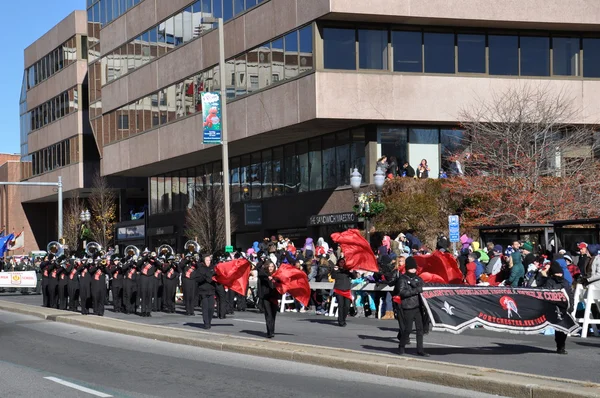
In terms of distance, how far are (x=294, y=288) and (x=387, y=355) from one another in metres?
4.99

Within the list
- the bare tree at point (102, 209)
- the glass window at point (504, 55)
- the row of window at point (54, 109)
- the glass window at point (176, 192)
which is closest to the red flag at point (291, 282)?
the glass window at point (504, 55)

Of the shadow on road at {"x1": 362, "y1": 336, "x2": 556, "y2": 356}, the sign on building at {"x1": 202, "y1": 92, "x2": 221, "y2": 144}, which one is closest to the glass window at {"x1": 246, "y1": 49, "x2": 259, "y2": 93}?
the sign on building at {"x1": 202, "y1": 92, "x2": 221, "y2": 144}

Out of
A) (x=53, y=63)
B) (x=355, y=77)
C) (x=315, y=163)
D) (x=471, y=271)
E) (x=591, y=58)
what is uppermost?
(x=53, y=63)

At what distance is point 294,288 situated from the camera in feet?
65.0

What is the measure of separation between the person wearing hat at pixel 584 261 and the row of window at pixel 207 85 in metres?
Answer: 16.4

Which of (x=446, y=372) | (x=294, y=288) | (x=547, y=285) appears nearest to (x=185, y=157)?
(x=294, y=288)

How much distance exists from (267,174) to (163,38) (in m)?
10.4

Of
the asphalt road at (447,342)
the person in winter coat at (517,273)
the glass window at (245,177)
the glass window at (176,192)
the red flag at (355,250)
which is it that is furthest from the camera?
the glass window at (176,192)

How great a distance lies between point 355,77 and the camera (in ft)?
116

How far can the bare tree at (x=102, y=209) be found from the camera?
6088cm

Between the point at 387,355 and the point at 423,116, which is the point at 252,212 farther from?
the point at 387,355

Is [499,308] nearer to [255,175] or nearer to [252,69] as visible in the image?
[252,69]

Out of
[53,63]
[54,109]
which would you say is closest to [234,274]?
[54,109]

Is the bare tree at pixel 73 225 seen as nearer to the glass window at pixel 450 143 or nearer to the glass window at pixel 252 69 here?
the glass window at pixel 252 69
